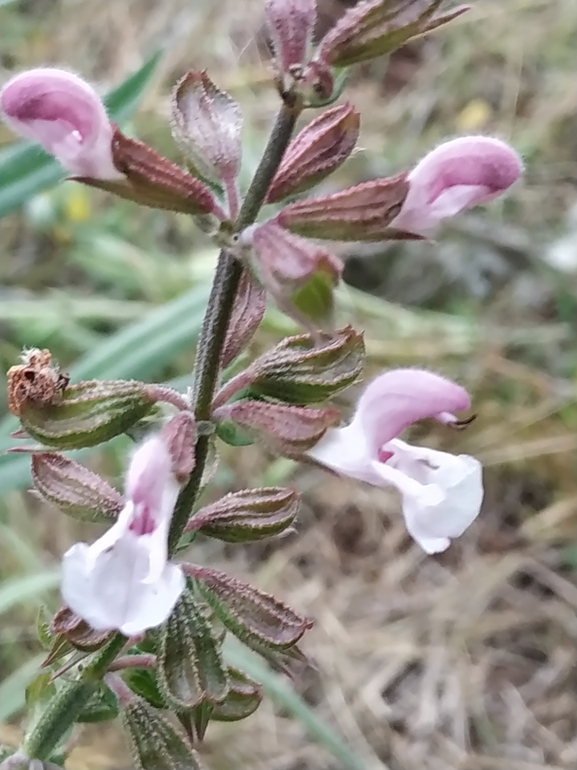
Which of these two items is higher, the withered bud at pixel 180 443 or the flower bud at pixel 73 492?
the withered bud at pixel 180 443

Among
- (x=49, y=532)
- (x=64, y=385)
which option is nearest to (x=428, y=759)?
(x=49, y=532)

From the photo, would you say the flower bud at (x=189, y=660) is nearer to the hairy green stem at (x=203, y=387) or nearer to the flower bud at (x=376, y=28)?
the hairy green stem at (x=203, y=387)

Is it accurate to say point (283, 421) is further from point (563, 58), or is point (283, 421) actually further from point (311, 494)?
point (563, 58)

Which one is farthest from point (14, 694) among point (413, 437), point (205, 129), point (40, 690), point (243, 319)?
point (413, 437)

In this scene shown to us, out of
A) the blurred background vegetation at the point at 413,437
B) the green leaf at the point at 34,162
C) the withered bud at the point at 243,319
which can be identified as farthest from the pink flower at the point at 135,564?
the green leaf at the point at 34,162

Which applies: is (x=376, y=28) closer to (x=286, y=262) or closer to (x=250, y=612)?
(x=286, y=262)

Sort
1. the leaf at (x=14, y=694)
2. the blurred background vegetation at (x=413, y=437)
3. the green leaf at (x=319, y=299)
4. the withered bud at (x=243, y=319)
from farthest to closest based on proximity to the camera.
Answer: the blurred background vegetation at (x=413, y=437) → the leaf at (x=14, y=694) → the withered bud at (x=243, y=319) → the green leaf at (x=319, y=299)

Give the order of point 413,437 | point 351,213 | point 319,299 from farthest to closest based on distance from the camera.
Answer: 1. point 413,437
2. point 351,213
3. point 319,299
